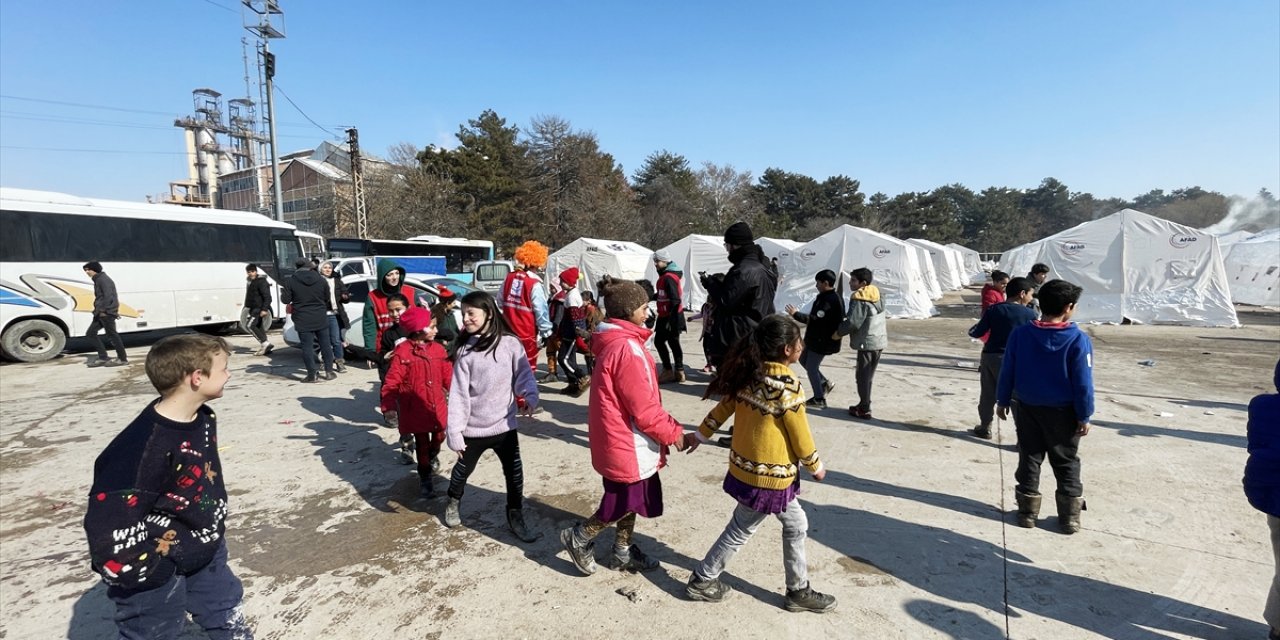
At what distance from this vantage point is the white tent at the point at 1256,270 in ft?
61.5

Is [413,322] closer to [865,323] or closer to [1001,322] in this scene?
[865,323]

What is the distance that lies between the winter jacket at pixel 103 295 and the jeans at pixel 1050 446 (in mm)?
12227

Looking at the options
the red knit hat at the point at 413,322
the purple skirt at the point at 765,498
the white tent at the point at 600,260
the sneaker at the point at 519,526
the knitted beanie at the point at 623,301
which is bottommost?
the sneaker at the point at 519,526

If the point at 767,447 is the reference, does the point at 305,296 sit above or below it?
above

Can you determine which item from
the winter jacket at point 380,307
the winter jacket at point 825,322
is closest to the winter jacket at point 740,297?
the winter jacket at point 825,322

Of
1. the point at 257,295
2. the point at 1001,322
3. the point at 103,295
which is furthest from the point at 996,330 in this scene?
the point at 103,295

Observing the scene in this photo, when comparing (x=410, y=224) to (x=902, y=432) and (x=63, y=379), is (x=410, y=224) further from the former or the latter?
(x=902, y=432)

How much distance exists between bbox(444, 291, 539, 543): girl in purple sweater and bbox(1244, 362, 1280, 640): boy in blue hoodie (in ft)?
11.3

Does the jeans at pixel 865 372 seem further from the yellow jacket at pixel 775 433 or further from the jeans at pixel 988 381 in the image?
the yellow jacket at pixel 775 433

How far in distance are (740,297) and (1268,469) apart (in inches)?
122

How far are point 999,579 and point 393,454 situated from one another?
4681mm

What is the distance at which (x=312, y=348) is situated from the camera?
25.6 feet

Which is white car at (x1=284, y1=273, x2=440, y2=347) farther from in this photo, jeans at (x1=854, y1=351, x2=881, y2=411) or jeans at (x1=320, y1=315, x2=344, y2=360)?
jeans at (x1=854, y1=351, x2=881, y2=411)

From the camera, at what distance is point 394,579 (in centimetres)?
306
